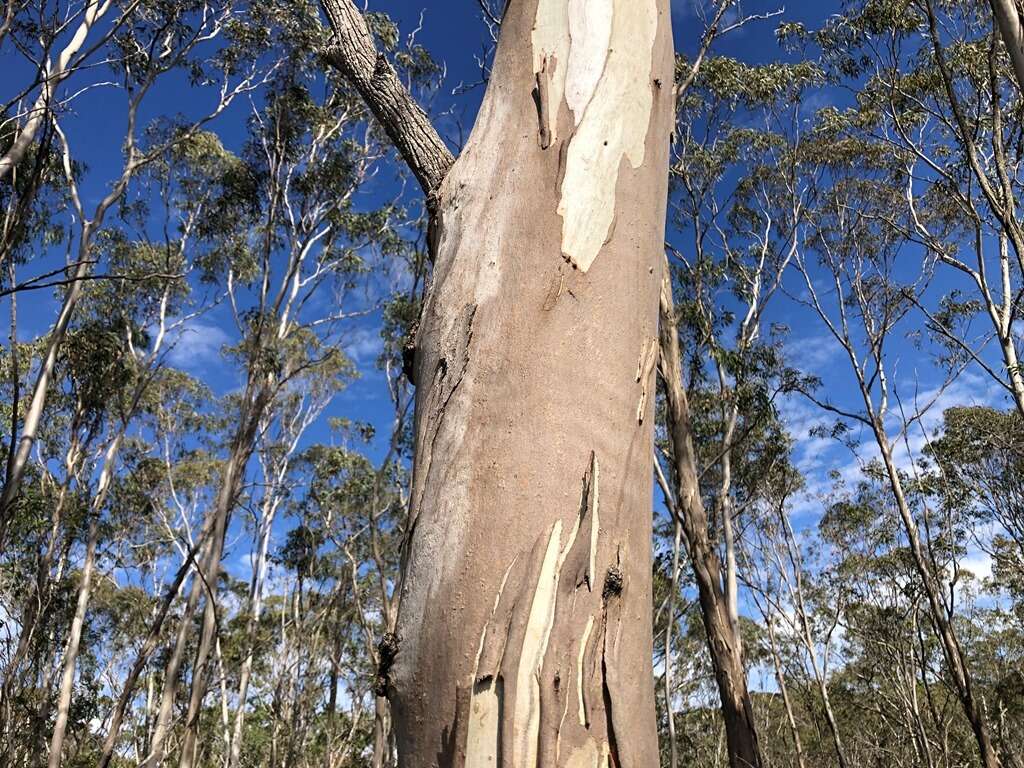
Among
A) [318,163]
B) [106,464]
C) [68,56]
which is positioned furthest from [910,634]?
[68,56]

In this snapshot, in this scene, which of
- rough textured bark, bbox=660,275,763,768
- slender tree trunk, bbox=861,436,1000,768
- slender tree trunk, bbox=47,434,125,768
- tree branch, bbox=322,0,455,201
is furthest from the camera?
slender tree trunk, bbox=47,434,125,768

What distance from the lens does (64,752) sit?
401 inches

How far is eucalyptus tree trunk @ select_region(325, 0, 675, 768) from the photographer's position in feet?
1.97

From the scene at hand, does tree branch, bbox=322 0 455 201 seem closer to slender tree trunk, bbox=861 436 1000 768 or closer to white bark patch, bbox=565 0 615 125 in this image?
white bark patch, bbox=565 0 615 125

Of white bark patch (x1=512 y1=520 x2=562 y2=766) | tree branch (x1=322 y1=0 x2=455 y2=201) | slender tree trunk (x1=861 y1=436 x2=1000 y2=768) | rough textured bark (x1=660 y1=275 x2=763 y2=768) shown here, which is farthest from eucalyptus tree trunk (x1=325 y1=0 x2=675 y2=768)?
slender tree trunk (x1=861 y1=436 x2=1000 y2=768)

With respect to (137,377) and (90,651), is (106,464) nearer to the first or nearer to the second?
(137,377)

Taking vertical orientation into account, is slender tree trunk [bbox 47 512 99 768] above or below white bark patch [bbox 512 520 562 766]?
above

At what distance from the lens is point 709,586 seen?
4.36 m

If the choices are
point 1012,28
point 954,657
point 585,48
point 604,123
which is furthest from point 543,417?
point 954,657

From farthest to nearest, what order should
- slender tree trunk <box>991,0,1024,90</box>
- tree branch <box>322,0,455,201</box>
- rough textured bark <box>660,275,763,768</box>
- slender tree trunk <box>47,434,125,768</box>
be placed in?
slender tree trunk <box>47,434,125,768</box> < rough textured bark <box>660,275,763,768</box> < slender tree trunk <box>991,0,1024,90</box> < tree branch <box>322,0,455,201</box>

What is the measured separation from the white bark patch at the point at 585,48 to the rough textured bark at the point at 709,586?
126 inches

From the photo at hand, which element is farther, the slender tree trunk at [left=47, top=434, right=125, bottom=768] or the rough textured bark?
the slender tree trunk at [left=47, top=434, right=125, bottom=768]

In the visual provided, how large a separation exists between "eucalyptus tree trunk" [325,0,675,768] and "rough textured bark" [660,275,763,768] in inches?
128

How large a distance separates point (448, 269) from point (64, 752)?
11.9 meters
